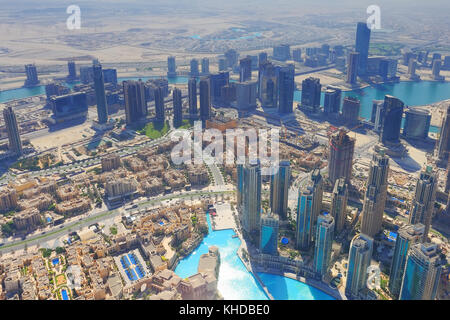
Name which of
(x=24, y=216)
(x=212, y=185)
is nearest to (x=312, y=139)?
(x=212, y=185)

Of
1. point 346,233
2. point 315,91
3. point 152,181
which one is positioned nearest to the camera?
point 346,233

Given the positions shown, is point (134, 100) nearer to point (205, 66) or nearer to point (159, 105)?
point (159, 105)

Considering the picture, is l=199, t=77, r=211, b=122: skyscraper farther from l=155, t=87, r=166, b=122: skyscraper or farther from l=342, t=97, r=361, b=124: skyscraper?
l=342, t=97, r=361, b=124: skyscraper

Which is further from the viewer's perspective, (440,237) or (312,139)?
(312,139)

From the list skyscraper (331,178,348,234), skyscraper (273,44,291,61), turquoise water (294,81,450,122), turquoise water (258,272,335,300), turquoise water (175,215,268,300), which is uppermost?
skyscraper (273,44,291,61)

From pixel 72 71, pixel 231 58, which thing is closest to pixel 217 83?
pixel 231 58

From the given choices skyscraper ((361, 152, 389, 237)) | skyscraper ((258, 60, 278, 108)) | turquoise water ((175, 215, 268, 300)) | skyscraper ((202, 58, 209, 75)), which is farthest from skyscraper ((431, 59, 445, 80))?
turquoise water ((175, 215, 268, 300))
